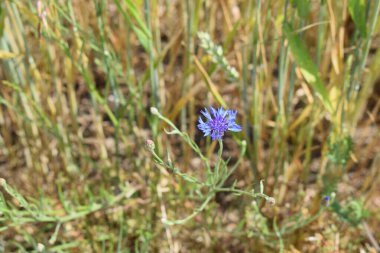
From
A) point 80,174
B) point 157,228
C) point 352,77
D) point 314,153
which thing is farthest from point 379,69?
point 80,174

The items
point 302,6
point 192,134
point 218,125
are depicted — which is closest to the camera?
point 218,125

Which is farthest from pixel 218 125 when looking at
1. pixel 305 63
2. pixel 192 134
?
pixel 192 134

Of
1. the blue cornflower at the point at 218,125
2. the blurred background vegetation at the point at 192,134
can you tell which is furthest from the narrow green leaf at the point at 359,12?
the blue cornflower at the point at 218,125

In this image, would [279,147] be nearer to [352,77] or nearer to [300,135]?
[300,135]

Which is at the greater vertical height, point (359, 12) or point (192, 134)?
point (359, 12)

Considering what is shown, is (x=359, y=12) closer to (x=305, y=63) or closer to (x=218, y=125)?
(x=305, y=63)

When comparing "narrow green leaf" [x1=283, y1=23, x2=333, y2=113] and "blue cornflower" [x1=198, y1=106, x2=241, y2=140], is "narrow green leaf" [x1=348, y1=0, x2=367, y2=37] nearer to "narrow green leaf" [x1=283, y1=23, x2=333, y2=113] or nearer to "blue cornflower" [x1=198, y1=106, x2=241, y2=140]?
"narrow green leaf" [x1=283, y1=23, x2=333, y2=113]

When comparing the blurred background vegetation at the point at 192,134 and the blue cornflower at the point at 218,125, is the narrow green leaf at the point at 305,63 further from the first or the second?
the blue cornflower at the point at 218,125

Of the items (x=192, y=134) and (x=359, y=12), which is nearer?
(x=359, y=12)
